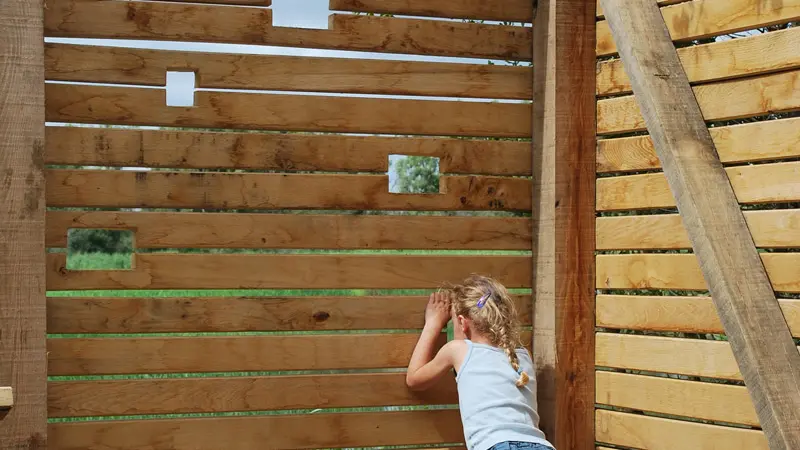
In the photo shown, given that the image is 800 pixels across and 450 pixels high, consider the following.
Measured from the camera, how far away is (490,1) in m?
3.65

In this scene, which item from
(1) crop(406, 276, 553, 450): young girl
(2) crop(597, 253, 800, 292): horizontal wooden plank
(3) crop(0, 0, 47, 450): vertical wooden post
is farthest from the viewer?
(1) crop(406, 276, 553, 450): young girl

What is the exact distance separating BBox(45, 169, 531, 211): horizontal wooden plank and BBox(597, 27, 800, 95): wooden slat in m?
0.79

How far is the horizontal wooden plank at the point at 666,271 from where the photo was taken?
9.53 ft

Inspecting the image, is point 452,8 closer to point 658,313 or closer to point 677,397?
point 658,313

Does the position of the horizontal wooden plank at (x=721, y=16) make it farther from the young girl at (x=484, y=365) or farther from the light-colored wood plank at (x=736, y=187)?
the young girl at (x=484, y=365)

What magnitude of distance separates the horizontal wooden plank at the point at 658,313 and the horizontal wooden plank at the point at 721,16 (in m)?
0.91

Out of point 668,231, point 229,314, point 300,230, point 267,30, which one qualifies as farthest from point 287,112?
point 668,231

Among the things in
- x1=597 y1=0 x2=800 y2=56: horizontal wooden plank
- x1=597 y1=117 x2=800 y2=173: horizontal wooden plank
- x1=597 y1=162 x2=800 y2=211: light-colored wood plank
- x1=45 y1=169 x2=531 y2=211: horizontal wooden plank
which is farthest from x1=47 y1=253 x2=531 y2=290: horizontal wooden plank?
x1=597 y1=0 x2=800 y2=56: horizontal wooden plank

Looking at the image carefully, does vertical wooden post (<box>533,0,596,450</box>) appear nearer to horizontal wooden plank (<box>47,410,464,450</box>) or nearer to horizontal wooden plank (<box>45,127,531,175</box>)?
horizontal wooden plank (<box>45,127,531,175</box>)

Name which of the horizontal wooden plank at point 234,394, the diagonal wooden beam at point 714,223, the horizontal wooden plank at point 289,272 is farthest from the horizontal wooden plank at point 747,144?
the horizontal wooden plank at point 234,394

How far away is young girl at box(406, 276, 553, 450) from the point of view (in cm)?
314

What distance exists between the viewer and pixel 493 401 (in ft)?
10.4

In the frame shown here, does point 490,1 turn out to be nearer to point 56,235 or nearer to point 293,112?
point 293,112

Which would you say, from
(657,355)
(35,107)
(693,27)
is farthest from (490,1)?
(35,107)
